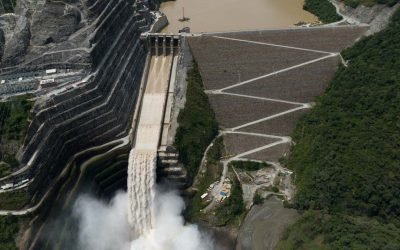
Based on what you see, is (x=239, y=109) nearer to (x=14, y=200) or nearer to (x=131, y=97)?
(x=131, y=97)

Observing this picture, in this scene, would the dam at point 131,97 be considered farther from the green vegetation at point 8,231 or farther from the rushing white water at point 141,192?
the green vegetation at point 8,231


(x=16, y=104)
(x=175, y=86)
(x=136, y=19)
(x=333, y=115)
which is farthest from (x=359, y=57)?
(x=16, y=104)

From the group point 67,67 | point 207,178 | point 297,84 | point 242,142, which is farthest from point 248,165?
point 67,67

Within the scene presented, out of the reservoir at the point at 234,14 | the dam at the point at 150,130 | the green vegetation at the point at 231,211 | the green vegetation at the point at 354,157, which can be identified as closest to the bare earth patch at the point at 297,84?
the green vegetation at the point at 354,157

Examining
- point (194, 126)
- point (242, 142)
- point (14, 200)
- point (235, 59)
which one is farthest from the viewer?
point (235, 59)

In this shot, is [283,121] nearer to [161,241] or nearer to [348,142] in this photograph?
[348,142]
